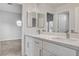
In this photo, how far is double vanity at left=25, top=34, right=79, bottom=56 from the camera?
1289mm

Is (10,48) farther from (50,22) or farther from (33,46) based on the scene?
(50,22)

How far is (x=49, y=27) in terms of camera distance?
1494 millimetres

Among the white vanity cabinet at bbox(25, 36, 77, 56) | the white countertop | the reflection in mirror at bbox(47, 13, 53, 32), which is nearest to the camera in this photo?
the white countertop

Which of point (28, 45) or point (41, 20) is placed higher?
point (41, 20)

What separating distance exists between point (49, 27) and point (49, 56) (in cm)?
42

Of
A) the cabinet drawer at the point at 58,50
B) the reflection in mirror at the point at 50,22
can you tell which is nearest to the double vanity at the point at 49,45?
the cabinet drawer at the point at 58,50

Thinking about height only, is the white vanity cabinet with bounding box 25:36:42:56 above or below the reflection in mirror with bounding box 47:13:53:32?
below

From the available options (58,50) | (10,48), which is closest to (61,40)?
(58,50)

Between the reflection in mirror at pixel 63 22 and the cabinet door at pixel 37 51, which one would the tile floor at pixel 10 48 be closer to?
the cabinet door at pixel 37 51

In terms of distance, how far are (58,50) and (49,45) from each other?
5.6 inches

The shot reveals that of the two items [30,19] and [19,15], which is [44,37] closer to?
[30,19]

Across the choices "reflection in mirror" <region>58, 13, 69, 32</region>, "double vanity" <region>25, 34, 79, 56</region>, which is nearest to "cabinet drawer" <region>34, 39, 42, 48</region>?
"double vanity" <region>25, 34, 79, 56</region>

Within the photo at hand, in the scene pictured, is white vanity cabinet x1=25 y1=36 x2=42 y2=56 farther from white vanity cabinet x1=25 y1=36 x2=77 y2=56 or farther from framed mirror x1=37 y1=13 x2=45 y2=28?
framed mirror x1=37 y1=13 x2=45 y2=28

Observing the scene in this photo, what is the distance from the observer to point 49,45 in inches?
56.9
